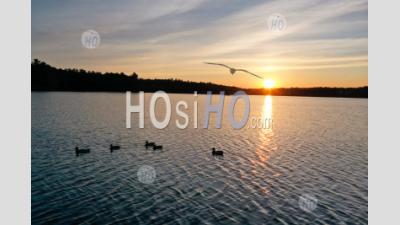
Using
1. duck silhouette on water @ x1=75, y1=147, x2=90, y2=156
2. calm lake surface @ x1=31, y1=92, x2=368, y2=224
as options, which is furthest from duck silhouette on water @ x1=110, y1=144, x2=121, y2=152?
duck silhouette on water @ x1=75, y1=147, x2=90, y2=156

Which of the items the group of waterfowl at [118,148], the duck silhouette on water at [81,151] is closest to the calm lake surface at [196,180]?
the duck silhouette on water at [81,151]

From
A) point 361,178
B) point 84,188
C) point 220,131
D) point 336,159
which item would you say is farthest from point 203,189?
point 220,131

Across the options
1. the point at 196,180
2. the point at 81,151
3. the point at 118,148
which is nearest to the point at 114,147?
the point at 118,148

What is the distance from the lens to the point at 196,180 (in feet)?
146

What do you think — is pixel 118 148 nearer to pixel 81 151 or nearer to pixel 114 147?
pixel 114 147

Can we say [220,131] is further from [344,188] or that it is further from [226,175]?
[344,188]

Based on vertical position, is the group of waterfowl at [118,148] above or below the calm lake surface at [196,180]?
above

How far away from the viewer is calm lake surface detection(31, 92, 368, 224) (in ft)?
111

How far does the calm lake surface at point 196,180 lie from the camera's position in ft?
111

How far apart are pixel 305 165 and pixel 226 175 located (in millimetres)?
14281

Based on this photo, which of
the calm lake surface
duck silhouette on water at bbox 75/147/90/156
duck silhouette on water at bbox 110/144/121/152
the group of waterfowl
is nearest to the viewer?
the calm lake surface

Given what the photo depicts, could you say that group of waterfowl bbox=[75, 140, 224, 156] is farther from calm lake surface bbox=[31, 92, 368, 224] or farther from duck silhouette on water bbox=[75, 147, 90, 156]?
calm lake surface bbox=[31, 92, 368, 224]

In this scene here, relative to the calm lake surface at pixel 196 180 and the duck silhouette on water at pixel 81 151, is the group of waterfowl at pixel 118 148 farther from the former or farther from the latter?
the calm lake surface at pixel 196 180

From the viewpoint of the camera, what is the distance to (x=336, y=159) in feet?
193
